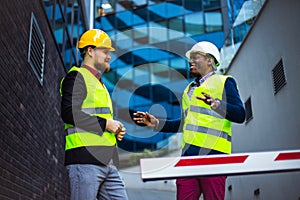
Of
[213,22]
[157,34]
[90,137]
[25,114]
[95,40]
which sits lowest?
[157,34]

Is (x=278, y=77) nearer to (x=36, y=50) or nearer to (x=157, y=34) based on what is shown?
(x=36, y=50)

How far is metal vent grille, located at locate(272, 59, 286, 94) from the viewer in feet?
17.8

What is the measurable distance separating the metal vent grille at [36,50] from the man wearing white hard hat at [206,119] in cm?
256

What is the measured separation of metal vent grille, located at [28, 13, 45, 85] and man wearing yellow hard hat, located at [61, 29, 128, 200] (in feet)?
8.55

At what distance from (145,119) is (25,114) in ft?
7.41

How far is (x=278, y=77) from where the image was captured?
5.61 meters

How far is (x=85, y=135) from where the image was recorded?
2.63m

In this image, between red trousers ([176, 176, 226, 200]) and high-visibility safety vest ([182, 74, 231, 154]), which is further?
high-visibility safety vest ([182, 74, 231, 154])

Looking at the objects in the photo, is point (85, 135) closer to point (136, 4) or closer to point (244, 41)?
point (244, 41)

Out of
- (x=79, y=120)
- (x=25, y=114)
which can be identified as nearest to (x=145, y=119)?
(x=79, y=120)

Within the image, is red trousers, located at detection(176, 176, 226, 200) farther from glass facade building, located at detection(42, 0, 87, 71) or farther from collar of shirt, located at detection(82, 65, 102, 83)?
glass facade building, located at detection(42, 0, 87, 71)

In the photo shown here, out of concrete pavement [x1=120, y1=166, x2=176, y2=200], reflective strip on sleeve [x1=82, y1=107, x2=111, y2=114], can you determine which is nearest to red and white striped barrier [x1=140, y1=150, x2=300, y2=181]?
reflective strip on sleeve [x1=82, y1=107, x2=111, y2=114]

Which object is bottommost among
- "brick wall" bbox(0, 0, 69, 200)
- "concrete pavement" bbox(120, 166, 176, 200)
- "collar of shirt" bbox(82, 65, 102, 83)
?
"concrete pavement" bbox(120, 166, 176, 200)

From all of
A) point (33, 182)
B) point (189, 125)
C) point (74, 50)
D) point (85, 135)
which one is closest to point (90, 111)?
point (85, 135)
